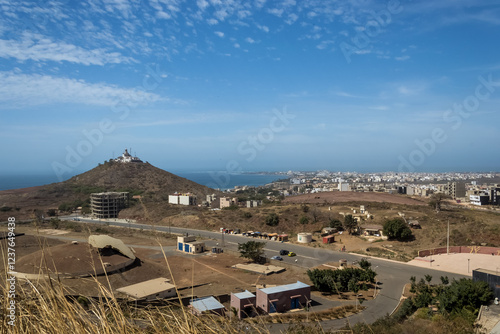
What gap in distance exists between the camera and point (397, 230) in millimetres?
29953

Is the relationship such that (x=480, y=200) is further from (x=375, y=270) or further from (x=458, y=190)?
(x=375, y=270)

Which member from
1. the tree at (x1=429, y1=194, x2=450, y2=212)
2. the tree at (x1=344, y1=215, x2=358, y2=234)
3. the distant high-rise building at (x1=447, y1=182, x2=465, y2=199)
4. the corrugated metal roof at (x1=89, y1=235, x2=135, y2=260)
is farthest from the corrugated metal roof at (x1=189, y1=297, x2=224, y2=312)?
the distant high-rise building at (x1=447, y1=182, x2=465, y2=199)

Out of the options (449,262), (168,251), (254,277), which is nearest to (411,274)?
(449,262)

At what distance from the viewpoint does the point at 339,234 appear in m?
33.9

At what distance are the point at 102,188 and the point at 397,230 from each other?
6695 cm

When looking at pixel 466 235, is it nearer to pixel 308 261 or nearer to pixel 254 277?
pixel 308 261

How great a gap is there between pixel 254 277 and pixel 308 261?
18.3ft

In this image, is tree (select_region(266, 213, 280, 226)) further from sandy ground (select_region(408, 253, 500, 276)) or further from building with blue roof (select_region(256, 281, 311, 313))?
building with blue roof (select_region(256, 281, 311, 313))

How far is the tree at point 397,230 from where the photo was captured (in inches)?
1180

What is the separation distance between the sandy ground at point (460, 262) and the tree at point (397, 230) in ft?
13.8

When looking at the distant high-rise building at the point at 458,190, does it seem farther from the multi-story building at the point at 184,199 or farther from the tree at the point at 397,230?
the multi-story building at the point at 184,199

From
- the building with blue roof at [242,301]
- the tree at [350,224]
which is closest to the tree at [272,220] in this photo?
the tree at [350,224]

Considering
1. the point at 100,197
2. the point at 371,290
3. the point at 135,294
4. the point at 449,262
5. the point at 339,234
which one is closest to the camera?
the point at 135,294

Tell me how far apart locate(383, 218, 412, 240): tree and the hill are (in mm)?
41214
